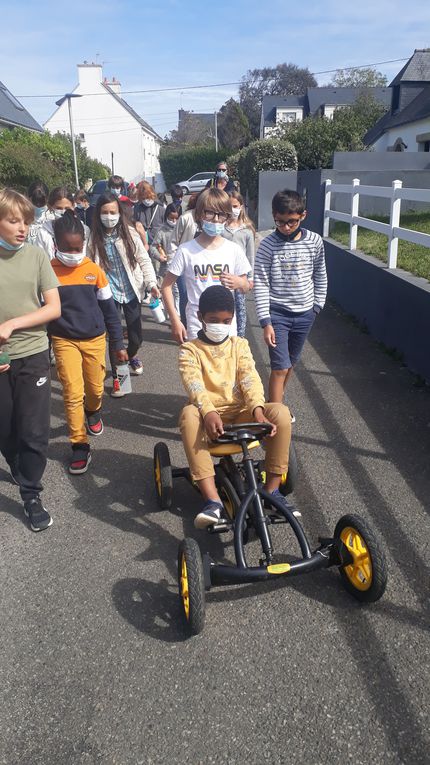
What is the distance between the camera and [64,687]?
9.25 feet

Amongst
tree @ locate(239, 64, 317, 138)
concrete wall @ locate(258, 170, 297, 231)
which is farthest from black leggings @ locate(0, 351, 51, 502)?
tree @ locate(239, 64, 317, 138)

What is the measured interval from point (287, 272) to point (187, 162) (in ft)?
194

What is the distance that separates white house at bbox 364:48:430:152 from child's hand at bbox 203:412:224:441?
1353 inches

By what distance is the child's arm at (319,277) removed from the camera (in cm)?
515

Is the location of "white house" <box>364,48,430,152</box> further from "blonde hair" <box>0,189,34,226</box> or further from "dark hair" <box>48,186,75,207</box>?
"blonde hair" <box>0,189,34,226</box>

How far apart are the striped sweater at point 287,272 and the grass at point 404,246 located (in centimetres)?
291

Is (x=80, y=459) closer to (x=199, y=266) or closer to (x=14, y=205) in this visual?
(x=199, y=266)

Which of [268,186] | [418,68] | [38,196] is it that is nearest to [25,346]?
[38,196]

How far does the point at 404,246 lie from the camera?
1091 cm

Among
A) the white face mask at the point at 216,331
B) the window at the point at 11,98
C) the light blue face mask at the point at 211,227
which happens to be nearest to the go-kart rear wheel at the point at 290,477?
the white face mask at the point at 216,331

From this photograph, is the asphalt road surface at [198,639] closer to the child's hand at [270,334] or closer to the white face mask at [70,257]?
the child's hand at [270,334]

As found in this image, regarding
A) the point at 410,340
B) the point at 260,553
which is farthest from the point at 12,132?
the point at 260,553

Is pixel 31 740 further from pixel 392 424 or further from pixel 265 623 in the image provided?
pixel 392 424

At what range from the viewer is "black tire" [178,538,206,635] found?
2.95 meters
